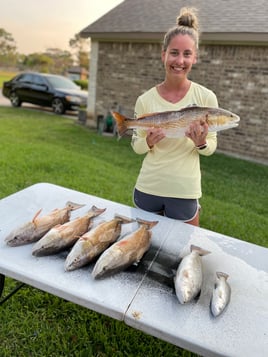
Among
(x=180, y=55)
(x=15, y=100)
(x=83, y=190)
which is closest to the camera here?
(x=180, y=55)

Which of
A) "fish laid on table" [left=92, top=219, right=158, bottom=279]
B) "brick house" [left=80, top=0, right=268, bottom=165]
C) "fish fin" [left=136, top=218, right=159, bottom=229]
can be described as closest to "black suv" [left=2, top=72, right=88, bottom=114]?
"brick house" [left=80, top=0, right=268, bottom=165]

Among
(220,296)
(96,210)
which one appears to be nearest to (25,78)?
(96,210)

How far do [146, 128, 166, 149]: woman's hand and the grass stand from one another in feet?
5.30

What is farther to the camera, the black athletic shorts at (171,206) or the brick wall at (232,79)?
the brick wall at (232,79)

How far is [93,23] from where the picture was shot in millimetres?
12508

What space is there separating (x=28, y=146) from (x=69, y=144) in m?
1.41

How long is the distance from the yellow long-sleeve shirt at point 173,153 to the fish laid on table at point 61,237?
25.4 inches

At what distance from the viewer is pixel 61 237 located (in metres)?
2.00

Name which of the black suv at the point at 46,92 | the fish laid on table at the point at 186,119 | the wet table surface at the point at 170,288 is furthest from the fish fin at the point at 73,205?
the black suv at the point at 46,92

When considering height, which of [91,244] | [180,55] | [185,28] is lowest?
[91,244]

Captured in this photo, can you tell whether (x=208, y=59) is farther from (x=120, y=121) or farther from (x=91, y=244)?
(x=91, y=244)

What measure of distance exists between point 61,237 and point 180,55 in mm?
1415

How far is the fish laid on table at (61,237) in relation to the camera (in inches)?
75.8

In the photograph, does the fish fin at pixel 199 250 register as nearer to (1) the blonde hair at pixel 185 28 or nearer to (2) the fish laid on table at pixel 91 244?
(2) the fish laid on table at pixel 91 244
